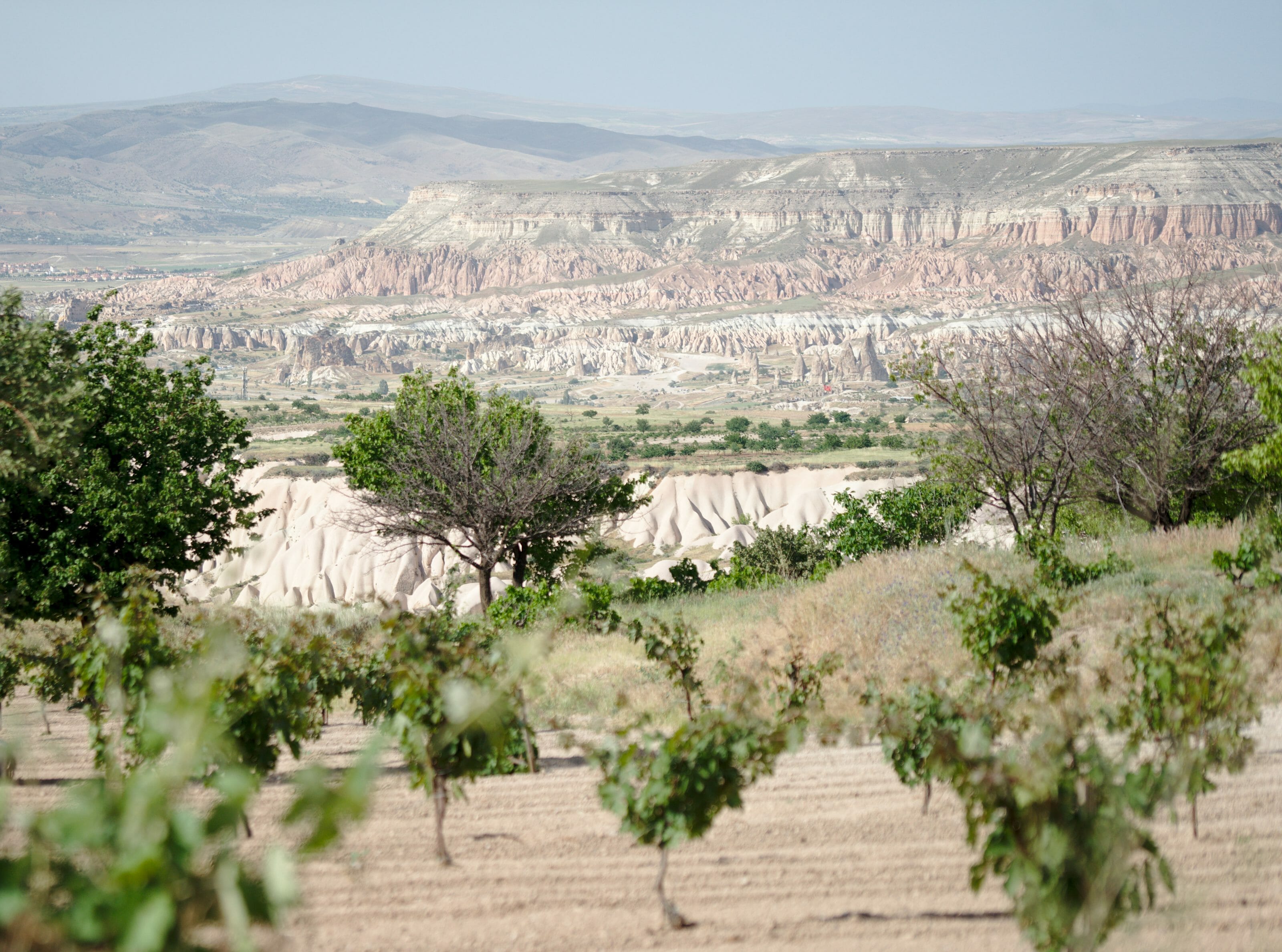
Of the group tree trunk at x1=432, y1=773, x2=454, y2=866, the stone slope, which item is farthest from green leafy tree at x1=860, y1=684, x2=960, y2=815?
the stone slope

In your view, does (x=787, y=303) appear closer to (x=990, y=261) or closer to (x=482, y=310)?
(x=990, y=261)

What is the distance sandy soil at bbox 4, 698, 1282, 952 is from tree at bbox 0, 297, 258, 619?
7.71 metres

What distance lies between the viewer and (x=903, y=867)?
604cm

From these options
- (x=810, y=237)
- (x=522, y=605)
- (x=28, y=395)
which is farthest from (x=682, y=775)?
(x=810, y=237)

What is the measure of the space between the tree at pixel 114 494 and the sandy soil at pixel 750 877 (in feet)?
25.3

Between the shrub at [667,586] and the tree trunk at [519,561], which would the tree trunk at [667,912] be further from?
the tree trunk at [519,561]

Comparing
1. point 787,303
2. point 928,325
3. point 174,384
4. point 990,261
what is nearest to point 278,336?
point 787,303

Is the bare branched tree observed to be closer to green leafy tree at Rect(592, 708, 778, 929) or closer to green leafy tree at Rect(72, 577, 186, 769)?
green leafy tree at Rect(592, 708, 778, 929)

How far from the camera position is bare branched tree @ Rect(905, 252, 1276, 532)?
17.4 metres

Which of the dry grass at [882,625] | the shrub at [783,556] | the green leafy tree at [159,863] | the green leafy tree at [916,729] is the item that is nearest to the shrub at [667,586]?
the shrub at [783,556]

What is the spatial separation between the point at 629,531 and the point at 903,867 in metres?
40.8

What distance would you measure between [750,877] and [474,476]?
14.9m

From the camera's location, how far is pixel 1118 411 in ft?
57.6

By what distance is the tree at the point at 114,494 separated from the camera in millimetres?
14977
